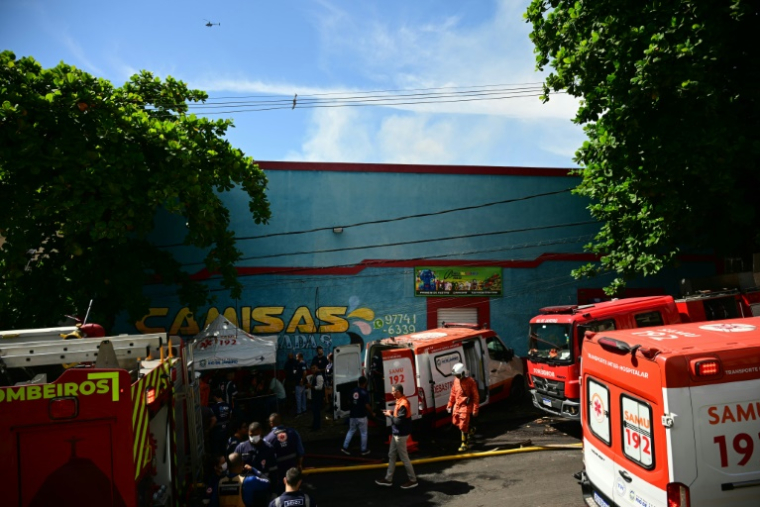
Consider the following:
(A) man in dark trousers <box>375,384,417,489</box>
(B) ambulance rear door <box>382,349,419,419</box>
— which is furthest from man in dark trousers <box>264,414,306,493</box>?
(B) ambulance rear door <box>382,349,419,419</box>

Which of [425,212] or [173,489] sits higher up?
[425,212]

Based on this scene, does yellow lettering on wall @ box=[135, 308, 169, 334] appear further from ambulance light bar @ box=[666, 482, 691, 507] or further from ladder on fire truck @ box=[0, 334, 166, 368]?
ambulance light bar @ box=[666, 482, 691, 507]

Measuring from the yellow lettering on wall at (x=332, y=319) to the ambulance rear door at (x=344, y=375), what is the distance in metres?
5.98

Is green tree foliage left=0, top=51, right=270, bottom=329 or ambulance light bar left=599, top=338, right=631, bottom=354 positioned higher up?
green tree foliage left=0, top=51, right=270, bottom=329

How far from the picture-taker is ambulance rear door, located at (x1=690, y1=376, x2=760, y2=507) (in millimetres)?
5465

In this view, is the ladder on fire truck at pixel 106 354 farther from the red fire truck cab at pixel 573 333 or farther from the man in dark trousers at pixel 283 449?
the red fire truck cab at pixel 573 333

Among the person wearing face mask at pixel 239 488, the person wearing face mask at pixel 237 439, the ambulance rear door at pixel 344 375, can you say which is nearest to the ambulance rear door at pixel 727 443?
the person wearing face mask at pixel 239 488

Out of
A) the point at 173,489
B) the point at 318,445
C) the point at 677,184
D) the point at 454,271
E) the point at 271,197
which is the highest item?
the point at 271,197

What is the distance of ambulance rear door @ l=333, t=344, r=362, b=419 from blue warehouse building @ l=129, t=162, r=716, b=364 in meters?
6.09

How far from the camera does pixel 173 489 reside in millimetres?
7461

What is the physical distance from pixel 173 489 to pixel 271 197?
49.1 ft

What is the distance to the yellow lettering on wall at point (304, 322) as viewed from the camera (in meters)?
21.0

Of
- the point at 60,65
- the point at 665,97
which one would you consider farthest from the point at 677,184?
the point at 60,65

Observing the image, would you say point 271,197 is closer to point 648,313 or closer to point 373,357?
point 373,357
